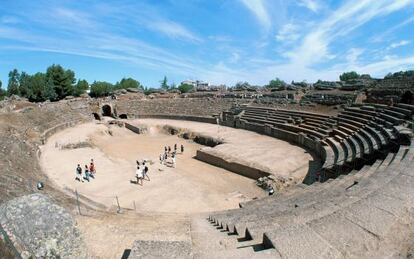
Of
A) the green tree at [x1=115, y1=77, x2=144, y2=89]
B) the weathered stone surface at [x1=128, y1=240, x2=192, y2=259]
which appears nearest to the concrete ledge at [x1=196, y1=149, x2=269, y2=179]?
the weathered stone surface at [x1=128, y1=240, x2=192, y2=259]

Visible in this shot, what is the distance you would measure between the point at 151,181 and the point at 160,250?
11.3 meters

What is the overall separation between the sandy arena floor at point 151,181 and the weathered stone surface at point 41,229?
26.1 feet

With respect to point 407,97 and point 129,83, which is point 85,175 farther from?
point 129,83

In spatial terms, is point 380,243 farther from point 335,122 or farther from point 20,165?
point 335,122

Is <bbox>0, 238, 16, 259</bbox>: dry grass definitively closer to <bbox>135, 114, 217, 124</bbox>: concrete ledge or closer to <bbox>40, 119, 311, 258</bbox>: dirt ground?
<bbox>40, 119, 311, 258</bbox>: dirt ground

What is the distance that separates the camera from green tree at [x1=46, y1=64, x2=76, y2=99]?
54469mm

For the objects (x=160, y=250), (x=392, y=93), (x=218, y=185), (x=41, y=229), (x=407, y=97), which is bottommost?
(x=218, y=185)

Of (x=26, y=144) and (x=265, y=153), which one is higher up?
(x=265, y=153)

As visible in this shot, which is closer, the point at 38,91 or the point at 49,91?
the point at 49,91

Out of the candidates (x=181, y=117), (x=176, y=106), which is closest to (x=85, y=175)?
(x=181, y=117)

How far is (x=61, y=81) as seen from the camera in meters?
54.8

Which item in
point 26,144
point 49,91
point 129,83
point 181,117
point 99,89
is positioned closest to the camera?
point 26,144

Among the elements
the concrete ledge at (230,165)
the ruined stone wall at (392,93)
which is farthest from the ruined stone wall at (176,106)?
the concrete ledge at (230,165)

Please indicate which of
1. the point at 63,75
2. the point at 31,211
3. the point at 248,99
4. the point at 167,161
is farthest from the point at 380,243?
the point at 63,75
